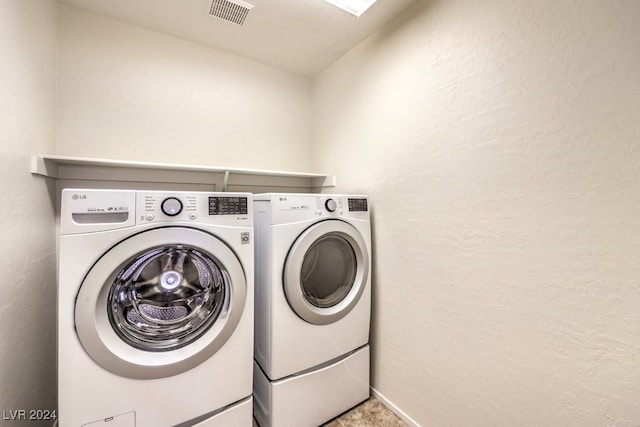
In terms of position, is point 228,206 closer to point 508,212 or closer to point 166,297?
point 166,297

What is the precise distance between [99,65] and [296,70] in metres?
1.27

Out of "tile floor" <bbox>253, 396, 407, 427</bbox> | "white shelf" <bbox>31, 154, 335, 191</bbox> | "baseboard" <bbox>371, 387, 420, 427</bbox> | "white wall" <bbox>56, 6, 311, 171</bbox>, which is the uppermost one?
"white wall" <bbox>56, 6, 311, 171</bbox>

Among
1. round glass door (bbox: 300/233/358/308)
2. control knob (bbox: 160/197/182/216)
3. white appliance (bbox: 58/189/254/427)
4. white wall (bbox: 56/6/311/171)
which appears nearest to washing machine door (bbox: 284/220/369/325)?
round glass door (bbox: 300/233/358/308)

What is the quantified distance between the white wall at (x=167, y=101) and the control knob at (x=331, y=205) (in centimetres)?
87

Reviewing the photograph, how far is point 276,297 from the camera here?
1.24m

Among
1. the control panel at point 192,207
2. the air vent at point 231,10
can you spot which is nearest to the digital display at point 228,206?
the control panel at point 192,207

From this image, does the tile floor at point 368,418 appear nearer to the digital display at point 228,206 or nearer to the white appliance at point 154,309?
the white appliance at point 154,309

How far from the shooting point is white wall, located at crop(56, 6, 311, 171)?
1.46 meters

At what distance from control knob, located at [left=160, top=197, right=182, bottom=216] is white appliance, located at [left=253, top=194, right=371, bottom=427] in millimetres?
387

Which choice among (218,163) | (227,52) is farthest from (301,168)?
(227,52)

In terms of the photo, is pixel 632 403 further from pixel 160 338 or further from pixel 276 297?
pixel 160 338

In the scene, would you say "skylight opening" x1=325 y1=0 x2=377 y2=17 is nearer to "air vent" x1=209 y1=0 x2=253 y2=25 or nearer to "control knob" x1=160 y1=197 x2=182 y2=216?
"air vent" x1=209 y1=0 x2=253 y2=25

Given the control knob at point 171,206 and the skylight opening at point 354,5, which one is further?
the skylight opening at point 354,5

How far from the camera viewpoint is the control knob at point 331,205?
1.38 meters
